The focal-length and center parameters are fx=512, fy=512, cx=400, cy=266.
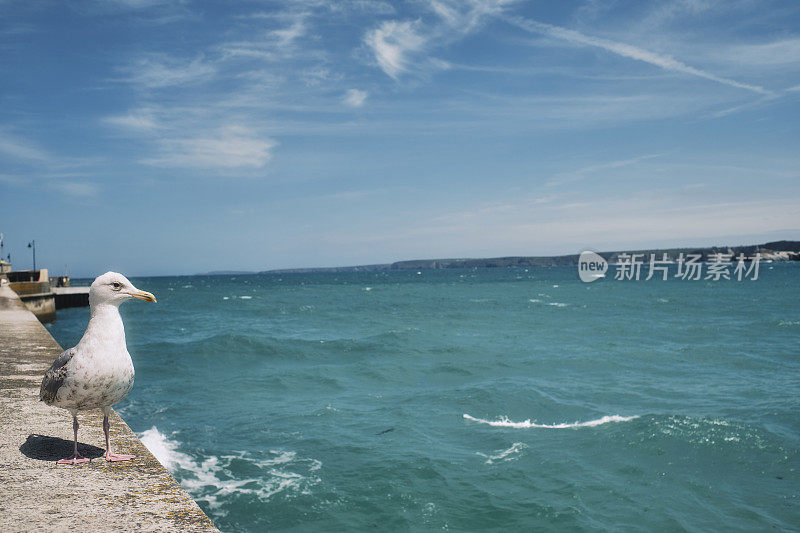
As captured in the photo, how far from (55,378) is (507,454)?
27.4 feet

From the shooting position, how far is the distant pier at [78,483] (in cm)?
280

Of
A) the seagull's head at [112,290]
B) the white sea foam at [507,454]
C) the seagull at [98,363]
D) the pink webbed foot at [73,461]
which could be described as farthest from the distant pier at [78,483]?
the white sea foam at [507,454]

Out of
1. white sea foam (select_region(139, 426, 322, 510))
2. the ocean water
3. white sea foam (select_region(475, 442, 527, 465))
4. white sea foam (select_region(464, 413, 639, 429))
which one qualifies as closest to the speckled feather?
the ocean water

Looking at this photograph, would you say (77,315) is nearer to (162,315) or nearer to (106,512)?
(162,315)

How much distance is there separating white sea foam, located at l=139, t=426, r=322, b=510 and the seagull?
5.28 m

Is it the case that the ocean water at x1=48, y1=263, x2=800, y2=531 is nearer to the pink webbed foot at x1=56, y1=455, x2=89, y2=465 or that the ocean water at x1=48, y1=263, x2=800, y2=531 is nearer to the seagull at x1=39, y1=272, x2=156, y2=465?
the pink webbed foot at x1=56, y1=455, x2=89, y2=465

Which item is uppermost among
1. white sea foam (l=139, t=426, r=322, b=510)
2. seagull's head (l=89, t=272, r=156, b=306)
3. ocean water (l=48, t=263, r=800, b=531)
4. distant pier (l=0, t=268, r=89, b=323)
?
seagull's head (l=89, t=272, r=156, b=306)

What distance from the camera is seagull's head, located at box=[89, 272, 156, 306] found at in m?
3.34

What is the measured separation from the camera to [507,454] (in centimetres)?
984

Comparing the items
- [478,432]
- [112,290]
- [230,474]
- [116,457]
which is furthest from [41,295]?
[112,290]

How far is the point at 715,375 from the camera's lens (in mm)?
17094

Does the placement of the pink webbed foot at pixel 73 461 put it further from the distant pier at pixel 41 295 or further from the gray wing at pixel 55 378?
the distant pier at pixel 41 295

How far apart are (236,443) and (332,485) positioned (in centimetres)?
307

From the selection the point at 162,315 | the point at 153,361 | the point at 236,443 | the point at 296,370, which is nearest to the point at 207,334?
the point at 153,361
